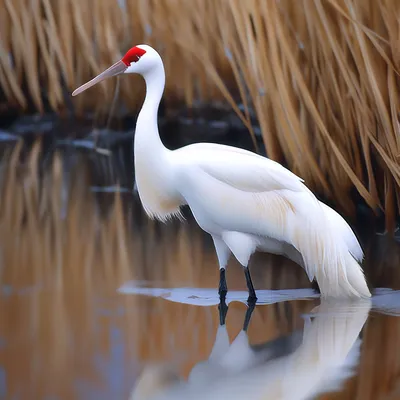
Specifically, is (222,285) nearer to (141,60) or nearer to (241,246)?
(241,246)

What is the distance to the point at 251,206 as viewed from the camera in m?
4.47

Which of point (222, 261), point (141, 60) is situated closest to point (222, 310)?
point (222, 261)

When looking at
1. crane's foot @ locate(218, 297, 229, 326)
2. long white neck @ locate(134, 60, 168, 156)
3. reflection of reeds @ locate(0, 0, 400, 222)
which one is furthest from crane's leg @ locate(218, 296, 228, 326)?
reflection of reeds @ locate(0, 0, 400, 222)

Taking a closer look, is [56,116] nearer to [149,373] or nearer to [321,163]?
[321,163]

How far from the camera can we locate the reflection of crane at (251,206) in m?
4.44

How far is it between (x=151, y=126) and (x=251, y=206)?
1.94 ft

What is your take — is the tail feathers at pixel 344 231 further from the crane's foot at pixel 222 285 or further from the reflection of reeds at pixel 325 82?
the reflection of reeds at pixel 325 82

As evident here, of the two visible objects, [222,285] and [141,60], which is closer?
[222,285]

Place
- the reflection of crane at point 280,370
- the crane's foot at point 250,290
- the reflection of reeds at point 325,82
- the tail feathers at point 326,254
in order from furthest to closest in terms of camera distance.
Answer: the reflection of reeds at point 325,82 → the crane's foot at point 250,290 → the tail feathers at point 326,254 → the reflection of crane at point 280,370

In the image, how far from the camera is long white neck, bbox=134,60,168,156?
4547 millimetres

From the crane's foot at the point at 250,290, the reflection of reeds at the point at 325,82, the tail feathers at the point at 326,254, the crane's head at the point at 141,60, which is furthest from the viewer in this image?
the reflection of reeds at the point at 325,82

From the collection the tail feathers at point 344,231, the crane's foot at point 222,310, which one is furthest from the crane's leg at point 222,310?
the tail feathers at point 344,231

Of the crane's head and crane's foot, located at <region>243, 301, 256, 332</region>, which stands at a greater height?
the crane's head

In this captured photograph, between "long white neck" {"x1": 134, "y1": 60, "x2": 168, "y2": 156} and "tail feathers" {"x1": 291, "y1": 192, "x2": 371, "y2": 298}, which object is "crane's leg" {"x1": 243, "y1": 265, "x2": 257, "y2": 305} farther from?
"long white neck" {"x1": 134, "y1": 60, "x2": 168, "y2": 156}
